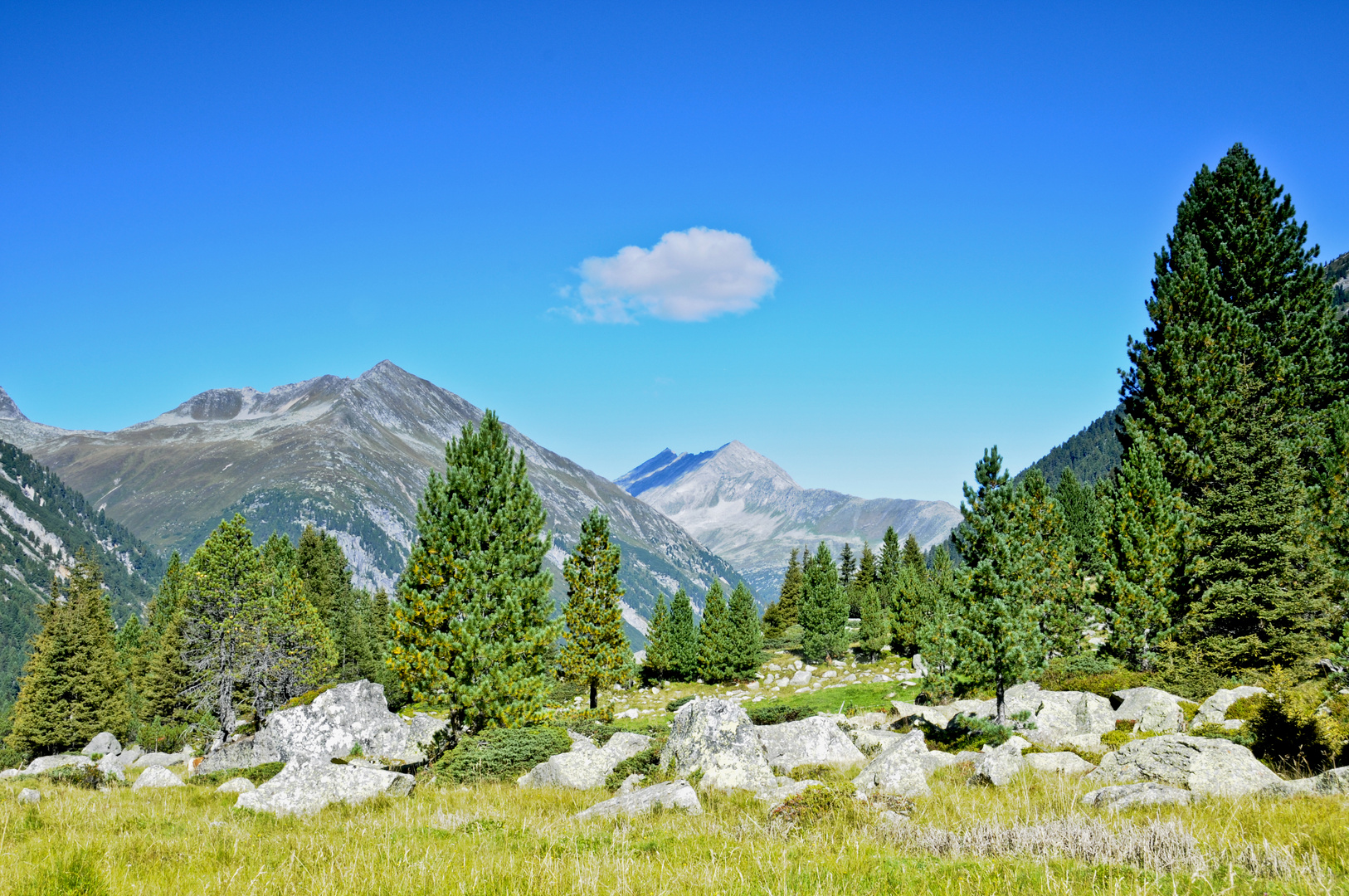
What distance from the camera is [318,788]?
1393 cm

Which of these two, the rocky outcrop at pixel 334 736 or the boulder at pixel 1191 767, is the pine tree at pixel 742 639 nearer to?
the rocky outcrop at pixel 334 736

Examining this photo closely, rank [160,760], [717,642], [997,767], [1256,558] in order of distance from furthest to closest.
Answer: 1. [717,642]
2. [160,760]
3. [1256,558]
4. [997,767]

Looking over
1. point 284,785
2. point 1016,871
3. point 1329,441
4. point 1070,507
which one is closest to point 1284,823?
point 1016,871

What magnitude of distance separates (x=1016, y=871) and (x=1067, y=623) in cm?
4018

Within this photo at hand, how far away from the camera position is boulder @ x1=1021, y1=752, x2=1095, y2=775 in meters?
15.6

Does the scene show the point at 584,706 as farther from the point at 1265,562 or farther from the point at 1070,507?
the point at 1070,507

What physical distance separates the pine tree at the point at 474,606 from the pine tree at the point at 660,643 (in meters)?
35.2

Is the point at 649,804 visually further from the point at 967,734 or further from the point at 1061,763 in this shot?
the point at 967,734

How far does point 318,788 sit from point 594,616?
29916 millimetres

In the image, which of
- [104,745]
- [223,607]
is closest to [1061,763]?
[223,607]

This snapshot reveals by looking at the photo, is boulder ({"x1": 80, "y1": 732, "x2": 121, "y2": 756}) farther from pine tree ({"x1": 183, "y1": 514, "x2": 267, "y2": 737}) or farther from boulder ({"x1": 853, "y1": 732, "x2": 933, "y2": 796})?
boulder ({"x1": 853, "y1": 732, "x2": 933, "y2": 796})

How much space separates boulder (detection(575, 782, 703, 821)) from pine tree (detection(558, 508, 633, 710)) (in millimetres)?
29763

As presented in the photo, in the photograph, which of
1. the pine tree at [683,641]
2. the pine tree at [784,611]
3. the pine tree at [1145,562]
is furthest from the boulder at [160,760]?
the pine tree at [784,611]

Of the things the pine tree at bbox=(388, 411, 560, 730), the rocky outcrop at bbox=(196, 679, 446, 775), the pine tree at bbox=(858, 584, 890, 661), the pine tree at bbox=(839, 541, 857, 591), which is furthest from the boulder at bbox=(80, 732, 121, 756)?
the pine tree at bbox=(839, 541, 857, 591)
